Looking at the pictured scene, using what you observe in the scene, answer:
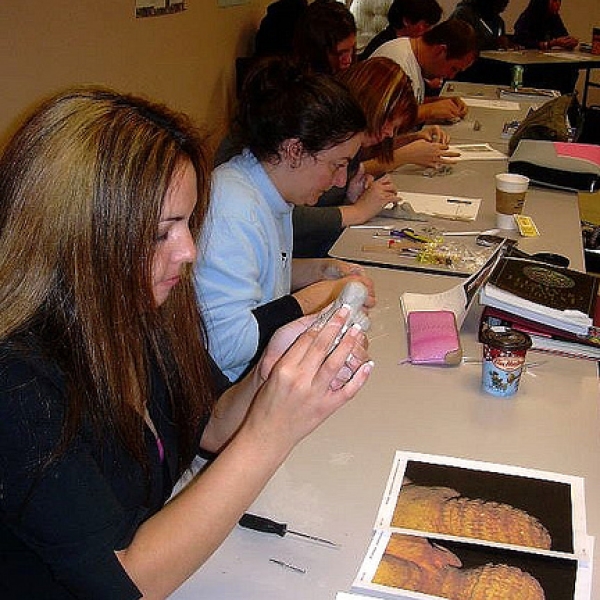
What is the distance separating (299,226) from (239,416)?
1.10 m

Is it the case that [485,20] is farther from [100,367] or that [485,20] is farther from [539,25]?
[100,367]

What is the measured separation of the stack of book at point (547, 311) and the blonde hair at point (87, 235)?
83 cm

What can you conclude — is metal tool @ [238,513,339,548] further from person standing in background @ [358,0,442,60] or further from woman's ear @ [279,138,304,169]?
person standing in background @ [358,0,442,60]

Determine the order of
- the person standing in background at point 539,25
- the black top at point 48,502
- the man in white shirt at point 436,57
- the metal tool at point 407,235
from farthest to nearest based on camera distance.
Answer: the person standing in background at point 539,25, the man in white shirt at point 436,57, the metal tool at point 407,235, the black top at point 48,502

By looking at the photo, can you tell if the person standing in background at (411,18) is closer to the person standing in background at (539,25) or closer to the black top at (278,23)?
the black top at (278,23)

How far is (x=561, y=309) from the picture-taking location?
1574mm

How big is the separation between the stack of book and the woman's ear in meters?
0.49

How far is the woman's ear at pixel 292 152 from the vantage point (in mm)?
1725

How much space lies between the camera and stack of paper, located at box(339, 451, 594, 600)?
0.98m

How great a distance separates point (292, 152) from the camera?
1.74m

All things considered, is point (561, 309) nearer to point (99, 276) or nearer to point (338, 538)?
point (338, 538)

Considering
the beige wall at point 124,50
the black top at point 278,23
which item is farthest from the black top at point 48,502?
the black top at point 278,23

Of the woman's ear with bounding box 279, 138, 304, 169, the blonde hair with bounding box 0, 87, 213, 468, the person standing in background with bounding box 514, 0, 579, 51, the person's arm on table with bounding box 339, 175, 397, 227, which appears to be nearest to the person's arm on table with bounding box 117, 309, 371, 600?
the blonde hair with bounding box 0, 87, 213, 468

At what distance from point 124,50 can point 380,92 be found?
1.57 meters
